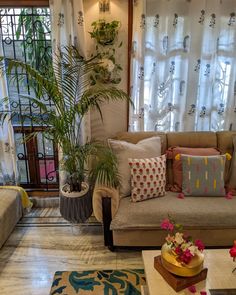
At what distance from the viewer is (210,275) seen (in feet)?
5.03

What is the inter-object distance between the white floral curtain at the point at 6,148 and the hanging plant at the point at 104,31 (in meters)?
0.95

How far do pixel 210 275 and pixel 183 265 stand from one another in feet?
0.83

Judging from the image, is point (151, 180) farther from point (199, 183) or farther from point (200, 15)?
point (200, 15)

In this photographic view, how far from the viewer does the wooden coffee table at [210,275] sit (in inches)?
56.6

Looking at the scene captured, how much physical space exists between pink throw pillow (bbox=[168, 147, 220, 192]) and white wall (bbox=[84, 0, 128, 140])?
0.65m

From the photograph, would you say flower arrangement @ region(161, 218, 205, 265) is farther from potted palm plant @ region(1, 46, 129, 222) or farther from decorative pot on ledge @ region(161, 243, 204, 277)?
potted palm plant @ region(1, 46, 129, 222)

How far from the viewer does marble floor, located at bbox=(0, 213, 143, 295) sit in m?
1.99

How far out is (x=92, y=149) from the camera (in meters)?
2.34

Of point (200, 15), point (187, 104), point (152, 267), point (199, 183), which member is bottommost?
point (152, 267)

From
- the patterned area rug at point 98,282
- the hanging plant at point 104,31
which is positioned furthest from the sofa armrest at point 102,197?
the hanging plant at point 104,31

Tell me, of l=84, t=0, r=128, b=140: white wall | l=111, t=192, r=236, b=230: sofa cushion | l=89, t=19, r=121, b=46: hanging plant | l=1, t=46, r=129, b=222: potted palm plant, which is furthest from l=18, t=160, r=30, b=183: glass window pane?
l=89, t=19, r=121, b=46: hanging plant

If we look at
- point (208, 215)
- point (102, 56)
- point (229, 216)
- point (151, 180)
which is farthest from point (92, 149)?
point (229, 216)

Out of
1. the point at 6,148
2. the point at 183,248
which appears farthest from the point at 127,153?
the point at 6,148

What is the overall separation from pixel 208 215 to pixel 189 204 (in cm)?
18
